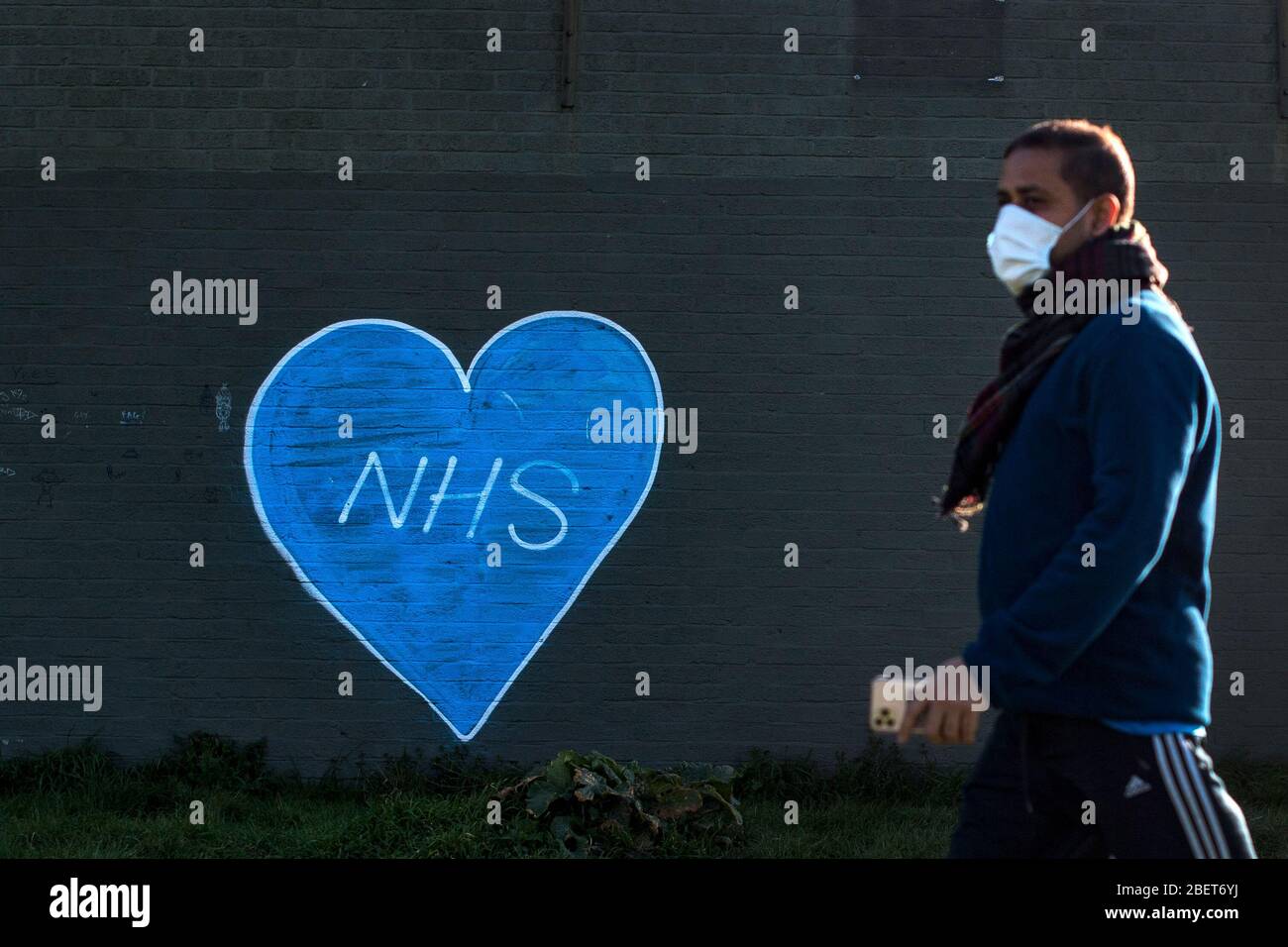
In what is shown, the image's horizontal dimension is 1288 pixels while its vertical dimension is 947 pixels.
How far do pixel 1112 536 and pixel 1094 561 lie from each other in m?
0.06

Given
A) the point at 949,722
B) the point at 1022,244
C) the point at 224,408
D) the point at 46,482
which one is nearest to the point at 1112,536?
the point at 949,722

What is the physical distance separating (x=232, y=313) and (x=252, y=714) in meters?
1.86

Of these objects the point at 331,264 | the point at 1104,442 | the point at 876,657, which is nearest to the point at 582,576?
the point at 876,657

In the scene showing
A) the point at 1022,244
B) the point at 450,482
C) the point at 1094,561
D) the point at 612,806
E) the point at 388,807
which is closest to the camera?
the point at 1094,561

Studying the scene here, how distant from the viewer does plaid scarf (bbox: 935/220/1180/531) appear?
110 inches

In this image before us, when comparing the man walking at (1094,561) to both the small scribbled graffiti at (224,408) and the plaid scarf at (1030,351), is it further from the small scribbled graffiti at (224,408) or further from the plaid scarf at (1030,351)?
the small scribbled graffiti at (224,408)

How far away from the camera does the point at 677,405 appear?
20.4 ft

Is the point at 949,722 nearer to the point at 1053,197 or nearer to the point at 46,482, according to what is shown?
the point at 1053,197

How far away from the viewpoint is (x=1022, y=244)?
2986 millimetres

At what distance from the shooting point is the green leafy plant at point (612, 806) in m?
5.19

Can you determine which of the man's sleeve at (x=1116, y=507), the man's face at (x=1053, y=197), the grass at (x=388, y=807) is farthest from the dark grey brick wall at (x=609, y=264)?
the man's sleeve at (x=1116, y=507)

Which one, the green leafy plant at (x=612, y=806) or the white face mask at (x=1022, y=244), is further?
the green leafy plant at (x=612, y=806)

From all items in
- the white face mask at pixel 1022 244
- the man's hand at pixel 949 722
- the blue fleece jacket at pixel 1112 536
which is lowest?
the man's hand at pixel 949 722

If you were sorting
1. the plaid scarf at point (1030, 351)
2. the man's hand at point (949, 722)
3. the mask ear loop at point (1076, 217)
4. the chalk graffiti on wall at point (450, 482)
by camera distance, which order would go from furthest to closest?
the chalk graffiti on wall at point (450, 482) → the mask ear loop at point (1076, 217) → the plaid scarf at point (1030, 351) → the man's hand at point (949, 722)
